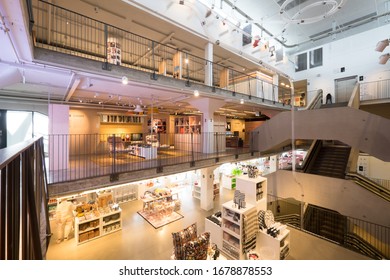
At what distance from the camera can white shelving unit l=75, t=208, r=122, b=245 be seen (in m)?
5.98

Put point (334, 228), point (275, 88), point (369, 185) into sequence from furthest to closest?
1. point (275, 88)
2. point (334, 228)
3. point (369, 185)

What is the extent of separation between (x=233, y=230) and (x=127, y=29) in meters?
8.28

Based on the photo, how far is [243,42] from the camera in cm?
963

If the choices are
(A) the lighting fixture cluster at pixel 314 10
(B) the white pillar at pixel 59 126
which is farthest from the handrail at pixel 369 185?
(B) the white pillar at pixel 59 126

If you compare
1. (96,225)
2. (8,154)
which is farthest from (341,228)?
(8,154)

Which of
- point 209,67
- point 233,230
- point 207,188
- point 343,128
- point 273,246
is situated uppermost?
point 209,67

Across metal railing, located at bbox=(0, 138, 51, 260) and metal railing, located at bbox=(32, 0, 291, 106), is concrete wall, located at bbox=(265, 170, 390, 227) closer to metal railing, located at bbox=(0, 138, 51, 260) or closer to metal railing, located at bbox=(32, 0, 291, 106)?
metal railing, located at bbox=(32, 0, 291, 106)

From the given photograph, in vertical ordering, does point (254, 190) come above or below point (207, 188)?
above

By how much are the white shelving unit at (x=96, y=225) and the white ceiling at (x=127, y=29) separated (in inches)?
178

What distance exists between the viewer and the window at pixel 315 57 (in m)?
13.3

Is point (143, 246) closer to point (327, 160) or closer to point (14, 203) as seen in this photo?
point (14, 203)

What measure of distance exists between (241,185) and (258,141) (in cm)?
480

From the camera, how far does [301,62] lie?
14.3m

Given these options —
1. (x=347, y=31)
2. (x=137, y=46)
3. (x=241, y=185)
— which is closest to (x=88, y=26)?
(x=137, y=46)
